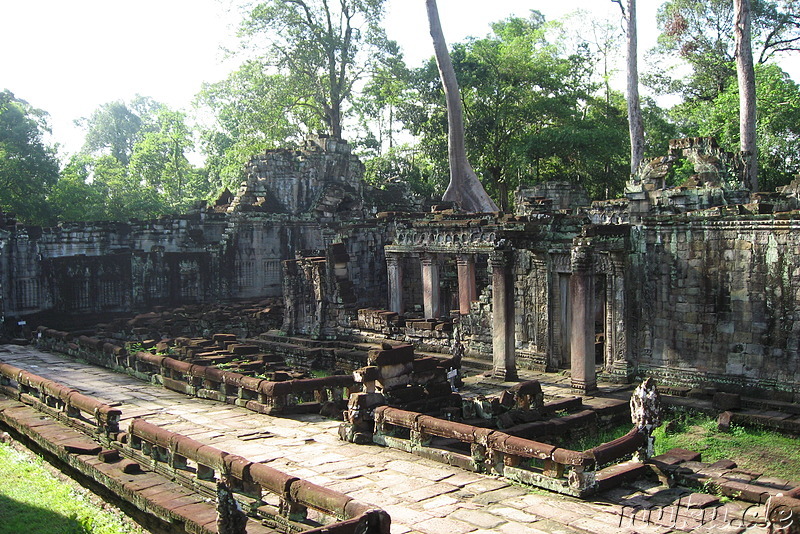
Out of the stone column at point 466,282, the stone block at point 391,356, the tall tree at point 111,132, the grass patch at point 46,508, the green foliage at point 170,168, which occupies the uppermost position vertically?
the tall tree at point 111,132

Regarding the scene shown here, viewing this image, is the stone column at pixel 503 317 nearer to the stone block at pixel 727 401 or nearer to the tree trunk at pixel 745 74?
the stone block at pixel 727 401

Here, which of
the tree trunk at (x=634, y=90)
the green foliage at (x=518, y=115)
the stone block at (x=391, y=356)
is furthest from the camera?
the green foliage at (x=518, y=115)

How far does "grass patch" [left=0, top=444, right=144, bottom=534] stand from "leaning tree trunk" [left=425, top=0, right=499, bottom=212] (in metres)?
22.2

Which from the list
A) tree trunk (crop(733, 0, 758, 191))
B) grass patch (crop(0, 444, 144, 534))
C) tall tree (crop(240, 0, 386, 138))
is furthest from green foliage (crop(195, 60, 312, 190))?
grass patch (crop(0, 444, 144, 534))

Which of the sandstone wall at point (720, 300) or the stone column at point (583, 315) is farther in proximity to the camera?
the stone column at point (583, 315)

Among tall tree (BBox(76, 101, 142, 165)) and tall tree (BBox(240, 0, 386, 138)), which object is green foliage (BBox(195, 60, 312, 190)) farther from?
tall tree (BBox(76, 101, 142, 165))

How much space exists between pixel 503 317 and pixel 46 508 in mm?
9581

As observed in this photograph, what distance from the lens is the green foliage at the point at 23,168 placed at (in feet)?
99.1

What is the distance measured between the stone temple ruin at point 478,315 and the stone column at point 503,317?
47mm

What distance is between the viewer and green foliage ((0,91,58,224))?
3020 centimetres

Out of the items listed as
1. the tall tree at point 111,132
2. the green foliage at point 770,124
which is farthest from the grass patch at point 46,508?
the tall tree at point 111,132

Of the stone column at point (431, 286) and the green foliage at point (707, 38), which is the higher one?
the green foliage at point (707, 38)

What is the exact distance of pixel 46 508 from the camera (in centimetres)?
880

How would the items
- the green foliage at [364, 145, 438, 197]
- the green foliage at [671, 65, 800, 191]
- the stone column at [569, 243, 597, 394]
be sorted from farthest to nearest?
the green foliage at [364, 145, 438, 197] < the green foliage at [671, 65, 800, 191] < the stone column at [569, 243, 597, 394]
